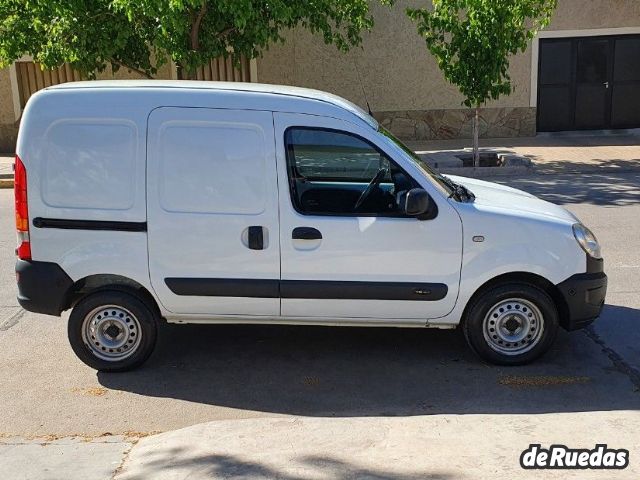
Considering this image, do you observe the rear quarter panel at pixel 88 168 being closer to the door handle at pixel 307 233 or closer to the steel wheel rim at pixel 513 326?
the door handle at pixel 307 233

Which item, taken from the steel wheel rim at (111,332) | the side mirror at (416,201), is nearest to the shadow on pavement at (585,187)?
the side mirror at (416,201)

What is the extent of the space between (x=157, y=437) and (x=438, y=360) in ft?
7.41

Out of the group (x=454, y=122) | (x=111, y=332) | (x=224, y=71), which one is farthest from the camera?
(x=454, y=122)

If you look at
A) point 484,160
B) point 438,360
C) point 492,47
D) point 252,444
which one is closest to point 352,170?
point 438,360

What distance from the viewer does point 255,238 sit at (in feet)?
18.4

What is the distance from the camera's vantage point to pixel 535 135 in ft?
61.8

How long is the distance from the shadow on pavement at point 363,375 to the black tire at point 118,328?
107 millimetres

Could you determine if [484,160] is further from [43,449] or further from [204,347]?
[43,449]

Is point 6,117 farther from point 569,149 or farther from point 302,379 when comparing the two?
point 302,379

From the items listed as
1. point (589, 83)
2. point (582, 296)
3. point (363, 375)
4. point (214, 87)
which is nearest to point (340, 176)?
point (214, 87)

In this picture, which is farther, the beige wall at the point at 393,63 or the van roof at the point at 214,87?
the beige wall at the point at 393,63

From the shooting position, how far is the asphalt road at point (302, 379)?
5254 millimetres

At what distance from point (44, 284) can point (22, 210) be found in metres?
0.54

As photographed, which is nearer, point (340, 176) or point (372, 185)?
point (372, 185)
